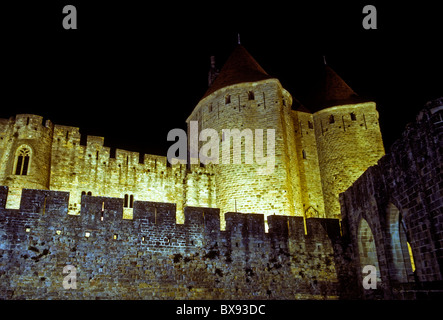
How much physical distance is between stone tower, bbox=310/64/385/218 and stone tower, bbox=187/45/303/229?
2.36 meters

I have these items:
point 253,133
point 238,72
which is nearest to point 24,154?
point 253,133

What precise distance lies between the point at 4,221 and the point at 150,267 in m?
4.32

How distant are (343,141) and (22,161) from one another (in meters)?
16.8

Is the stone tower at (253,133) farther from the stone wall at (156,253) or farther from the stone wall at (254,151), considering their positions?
the stone wall at (156,253)

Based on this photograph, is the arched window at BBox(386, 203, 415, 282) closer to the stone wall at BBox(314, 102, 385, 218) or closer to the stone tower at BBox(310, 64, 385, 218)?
the stone tower at BBox(310, 64, 385, 218)

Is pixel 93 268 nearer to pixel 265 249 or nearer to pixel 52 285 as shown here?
pixel 52 285

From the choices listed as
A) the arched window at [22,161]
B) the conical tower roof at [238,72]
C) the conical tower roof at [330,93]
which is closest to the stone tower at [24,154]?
the arched window at [22,161]

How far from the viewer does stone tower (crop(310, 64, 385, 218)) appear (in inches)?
838

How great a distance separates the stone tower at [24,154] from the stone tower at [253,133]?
8371 millimetres

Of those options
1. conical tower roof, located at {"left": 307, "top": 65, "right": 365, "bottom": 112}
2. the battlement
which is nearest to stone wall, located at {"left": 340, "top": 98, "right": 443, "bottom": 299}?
the battlement

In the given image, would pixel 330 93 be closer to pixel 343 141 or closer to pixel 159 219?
pixel 343 141

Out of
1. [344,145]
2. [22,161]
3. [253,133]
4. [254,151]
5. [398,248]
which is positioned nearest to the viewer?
[398,248]

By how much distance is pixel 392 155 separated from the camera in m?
11.4

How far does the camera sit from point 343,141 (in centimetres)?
2202
